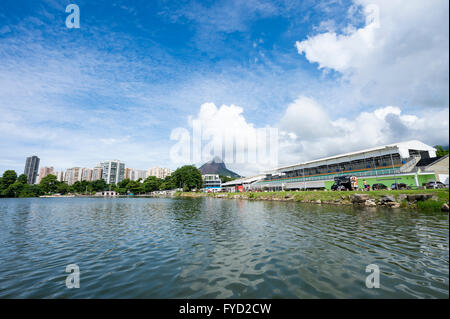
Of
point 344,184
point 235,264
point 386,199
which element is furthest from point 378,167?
point 235,264

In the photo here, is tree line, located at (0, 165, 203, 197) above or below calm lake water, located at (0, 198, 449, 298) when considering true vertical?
above

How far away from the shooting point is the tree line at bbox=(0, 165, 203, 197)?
13250 centimetres

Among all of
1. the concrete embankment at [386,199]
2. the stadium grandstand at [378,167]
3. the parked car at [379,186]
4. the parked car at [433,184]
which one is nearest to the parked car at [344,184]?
the parked car at [379,186]

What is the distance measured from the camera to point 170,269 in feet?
27.4

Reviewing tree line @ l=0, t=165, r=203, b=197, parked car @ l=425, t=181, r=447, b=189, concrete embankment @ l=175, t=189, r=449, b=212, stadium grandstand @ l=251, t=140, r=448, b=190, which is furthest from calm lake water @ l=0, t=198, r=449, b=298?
tree line @ l=0, t=165, r=203, b=197

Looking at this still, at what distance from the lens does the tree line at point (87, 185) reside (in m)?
132

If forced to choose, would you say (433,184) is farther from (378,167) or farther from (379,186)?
(378,167)

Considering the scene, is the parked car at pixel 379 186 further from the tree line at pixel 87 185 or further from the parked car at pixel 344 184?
the tree line at pixel 87 185

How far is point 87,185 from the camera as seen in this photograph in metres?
190

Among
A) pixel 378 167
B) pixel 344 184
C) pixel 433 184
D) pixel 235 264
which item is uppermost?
pixel 378 167

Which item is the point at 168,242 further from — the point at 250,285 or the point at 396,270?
the point at 396,270

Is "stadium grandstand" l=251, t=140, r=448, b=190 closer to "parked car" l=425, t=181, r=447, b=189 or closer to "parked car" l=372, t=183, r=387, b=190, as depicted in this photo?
"parked car" l=372, t=183, r=387, b=190
